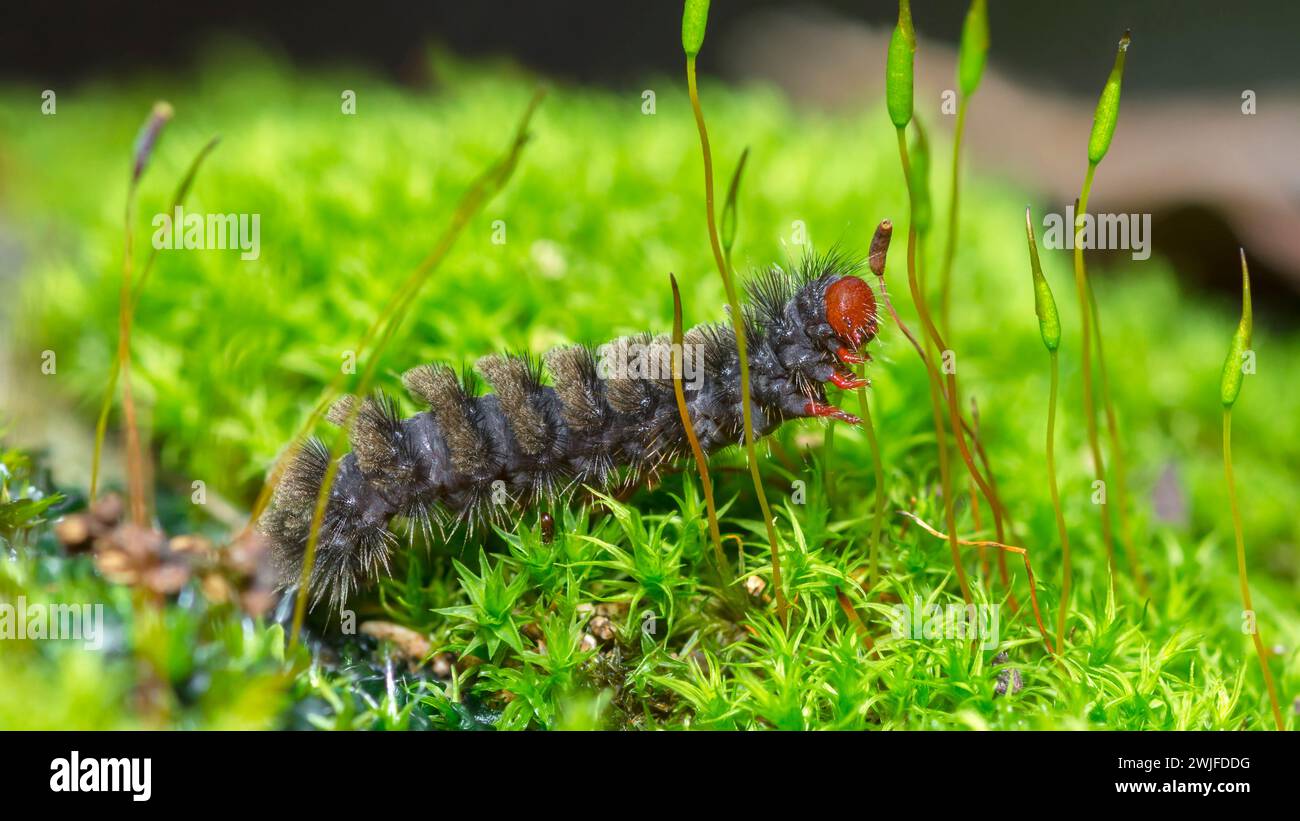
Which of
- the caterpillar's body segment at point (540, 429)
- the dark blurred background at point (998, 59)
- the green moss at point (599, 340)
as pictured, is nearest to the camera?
the green moss at point (599, 340)

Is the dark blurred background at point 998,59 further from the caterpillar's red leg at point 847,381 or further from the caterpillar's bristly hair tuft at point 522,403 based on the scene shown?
the caterpillar's bristly hair tuft at point 522,403

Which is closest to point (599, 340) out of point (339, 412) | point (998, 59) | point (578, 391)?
point (578, 391)

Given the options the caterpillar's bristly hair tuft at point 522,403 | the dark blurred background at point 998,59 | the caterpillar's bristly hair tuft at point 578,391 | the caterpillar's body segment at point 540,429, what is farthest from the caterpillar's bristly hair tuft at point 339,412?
the dark blurred background at point 998,59

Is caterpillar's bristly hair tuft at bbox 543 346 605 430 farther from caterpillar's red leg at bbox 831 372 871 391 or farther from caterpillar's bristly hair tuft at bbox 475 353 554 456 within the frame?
caterpillar's red leg at bbox 831 372 871 391

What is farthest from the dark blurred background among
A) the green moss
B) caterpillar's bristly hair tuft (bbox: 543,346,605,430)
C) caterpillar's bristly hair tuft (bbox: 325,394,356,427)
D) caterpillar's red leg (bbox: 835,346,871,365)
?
caterpillar's bristly hair tuft (bbox: 325,394,356,427)

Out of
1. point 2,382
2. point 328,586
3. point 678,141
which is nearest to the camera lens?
point 328,586
